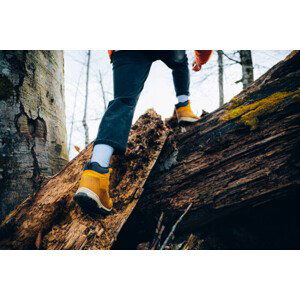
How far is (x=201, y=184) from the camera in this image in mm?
1611

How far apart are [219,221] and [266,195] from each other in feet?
1.21

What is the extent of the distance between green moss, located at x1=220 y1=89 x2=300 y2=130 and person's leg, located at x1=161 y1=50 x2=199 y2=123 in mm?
403

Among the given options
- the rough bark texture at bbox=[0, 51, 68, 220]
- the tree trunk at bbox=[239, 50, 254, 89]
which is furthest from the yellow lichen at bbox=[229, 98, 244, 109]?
the tree trunk at bbox=[239, 50, 254, 89]

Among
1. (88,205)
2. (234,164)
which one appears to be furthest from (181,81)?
(88,205)

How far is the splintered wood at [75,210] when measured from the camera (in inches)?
55.1

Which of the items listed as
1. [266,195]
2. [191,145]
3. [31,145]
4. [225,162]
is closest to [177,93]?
[191,145]

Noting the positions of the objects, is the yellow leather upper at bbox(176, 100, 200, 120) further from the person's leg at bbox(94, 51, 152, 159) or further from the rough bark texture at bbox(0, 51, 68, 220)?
the rough bark texture at bbox(0, 51, 68, 220)

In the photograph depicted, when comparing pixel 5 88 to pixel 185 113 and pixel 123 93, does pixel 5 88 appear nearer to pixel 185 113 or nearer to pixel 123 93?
pixel 123 93

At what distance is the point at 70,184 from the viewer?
1725 millimetres

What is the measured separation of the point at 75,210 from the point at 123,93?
0.90 m

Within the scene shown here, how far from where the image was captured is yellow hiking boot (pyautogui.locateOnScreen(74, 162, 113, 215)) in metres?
1.34

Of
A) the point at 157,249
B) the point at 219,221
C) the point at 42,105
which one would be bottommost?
the point at 157,249

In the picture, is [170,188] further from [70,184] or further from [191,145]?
[70,184]

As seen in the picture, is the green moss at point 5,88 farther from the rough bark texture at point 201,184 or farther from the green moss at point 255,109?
the green moss at point 255,109
